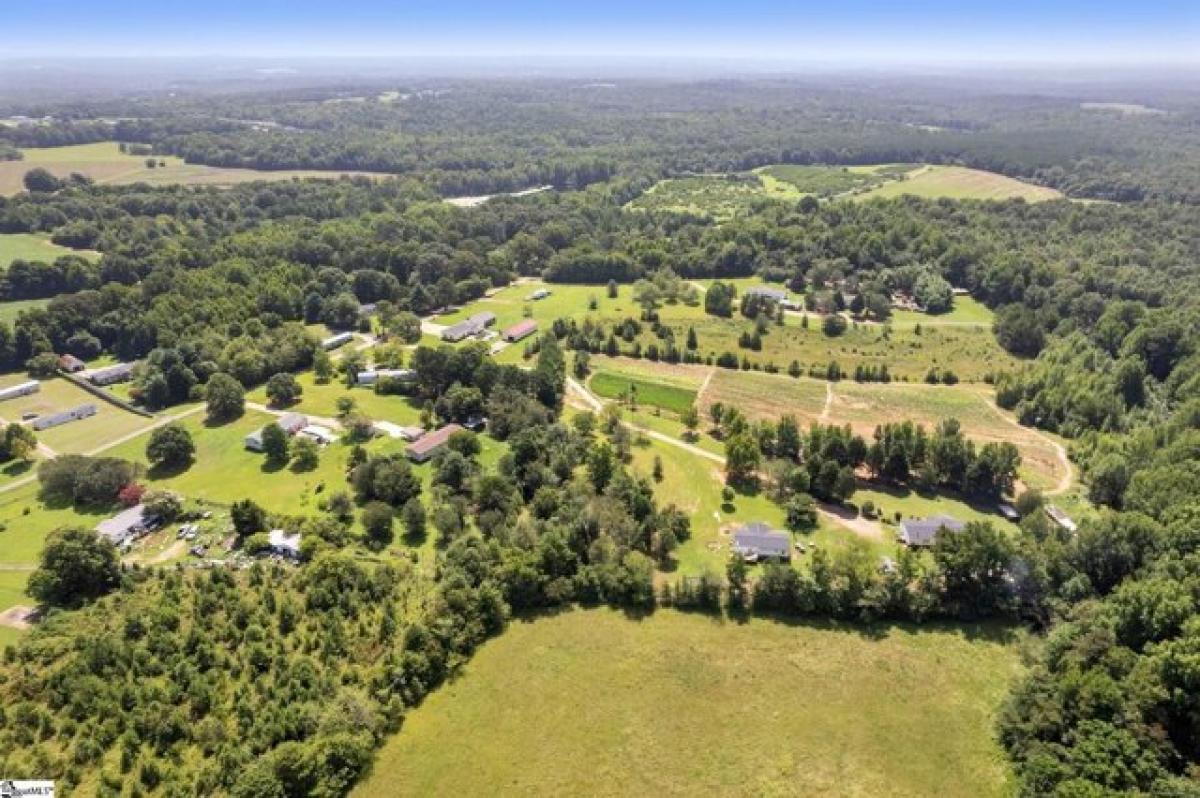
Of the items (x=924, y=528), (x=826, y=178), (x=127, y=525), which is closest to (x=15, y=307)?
(x=127, y=525)

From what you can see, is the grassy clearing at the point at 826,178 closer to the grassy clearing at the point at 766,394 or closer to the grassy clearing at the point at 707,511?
the grassy clearing at the point at 766,394

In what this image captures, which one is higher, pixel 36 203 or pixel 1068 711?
pixel 36 203

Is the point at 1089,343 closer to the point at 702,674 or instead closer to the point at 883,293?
the point at 883,293

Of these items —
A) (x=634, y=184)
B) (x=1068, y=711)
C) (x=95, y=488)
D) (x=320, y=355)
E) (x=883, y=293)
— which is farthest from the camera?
(x=634, y=184)

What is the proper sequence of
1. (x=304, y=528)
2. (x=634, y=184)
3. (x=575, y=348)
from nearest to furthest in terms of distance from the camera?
(x=304, y=528) → (x=575, y=348) → (x=634, y=184)

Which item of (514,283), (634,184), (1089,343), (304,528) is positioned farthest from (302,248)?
(1089,343)

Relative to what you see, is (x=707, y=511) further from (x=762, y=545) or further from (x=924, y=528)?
(x=924, y=528)

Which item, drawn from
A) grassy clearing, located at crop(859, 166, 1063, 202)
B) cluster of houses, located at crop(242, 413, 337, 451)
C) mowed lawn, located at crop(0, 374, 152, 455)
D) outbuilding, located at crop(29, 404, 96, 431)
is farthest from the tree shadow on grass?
grassy clearing, located at crop(859, 166, 1063, 202)
